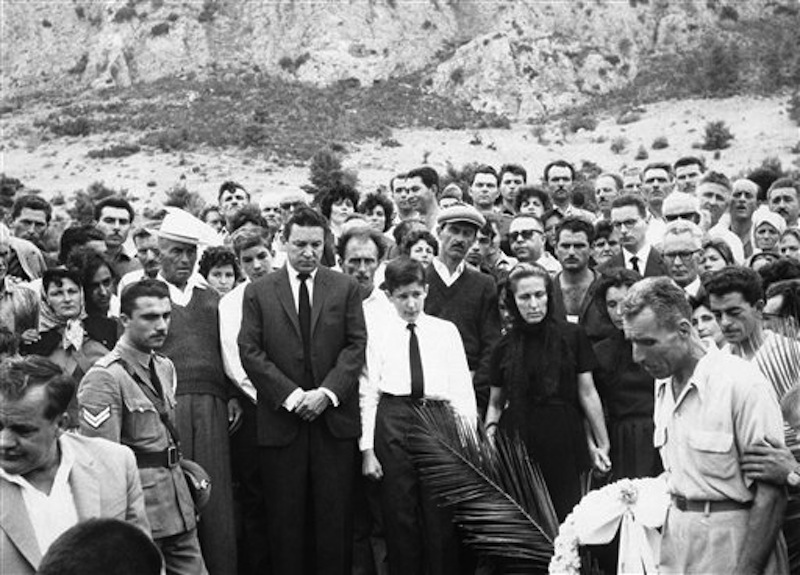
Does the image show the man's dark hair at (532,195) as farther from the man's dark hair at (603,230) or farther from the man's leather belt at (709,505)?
the man's leather belt at (709,505)

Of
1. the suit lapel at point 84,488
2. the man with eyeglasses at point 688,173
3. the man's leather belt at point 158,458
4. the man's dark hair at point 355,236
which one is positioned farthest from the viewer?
the man with eyeglasses at point 688,173

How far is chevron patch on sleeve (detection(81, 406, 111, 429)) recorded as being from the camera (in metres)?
4.80

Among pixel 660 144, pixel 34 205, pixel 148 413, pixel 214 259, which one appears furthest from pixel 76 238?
pixel 660 144

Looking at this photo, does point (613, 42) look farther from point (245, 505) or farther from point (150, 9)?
point (245, 505)

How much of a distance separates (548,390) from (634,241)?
1.91 m

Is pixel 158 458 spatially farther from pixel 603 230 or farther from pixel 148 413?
pixel 603 230

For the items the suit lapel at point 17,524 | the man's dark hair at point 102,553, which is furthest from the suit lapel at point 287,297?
the man's dark hair at point 102,553

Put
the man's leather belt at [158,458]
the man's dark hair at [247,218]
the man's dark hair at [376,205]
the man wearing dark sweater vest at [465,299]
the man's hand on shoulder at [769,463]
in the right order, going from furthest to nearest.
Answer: the man's dark hair at [376,205]
the man's dark hair at [247,218]
the man wearing dark sweater vest at [465,299]
the man's leather belt at [158,458]
the man's hand on shoulder at [769,463]

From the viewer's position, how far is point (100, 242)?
735cm

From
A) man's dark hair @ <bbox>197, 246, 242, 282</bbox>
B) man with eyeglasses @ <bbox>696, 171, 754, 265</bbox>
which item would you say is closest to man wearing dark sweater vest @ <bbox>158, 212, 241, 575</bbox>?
man's dark hair @ <bbox>197, 246, 242, 282</bbox>

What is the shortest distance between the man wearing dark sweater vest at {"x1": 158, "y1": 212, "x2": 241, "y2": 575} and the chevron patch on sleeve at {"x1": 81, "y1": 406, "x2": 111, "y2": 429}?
113 centimetres

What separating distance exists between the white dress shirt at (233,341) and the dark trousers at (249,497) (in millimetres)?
169

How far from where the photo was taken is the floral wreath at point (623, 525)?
4.07 m

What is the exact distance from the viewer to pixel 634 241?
7402mm
